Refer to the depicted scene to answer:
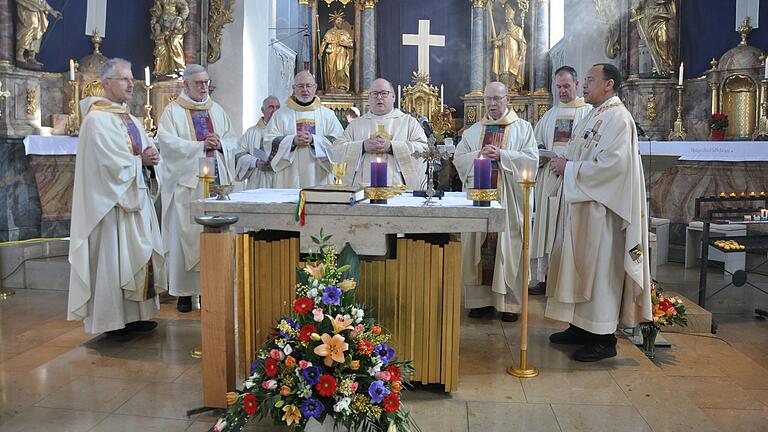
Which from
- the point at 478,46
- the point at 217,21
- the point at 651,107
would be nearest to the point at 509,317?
the point at 651,107

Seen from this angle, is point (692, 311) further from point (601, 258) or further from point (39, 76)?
point (39, 76)

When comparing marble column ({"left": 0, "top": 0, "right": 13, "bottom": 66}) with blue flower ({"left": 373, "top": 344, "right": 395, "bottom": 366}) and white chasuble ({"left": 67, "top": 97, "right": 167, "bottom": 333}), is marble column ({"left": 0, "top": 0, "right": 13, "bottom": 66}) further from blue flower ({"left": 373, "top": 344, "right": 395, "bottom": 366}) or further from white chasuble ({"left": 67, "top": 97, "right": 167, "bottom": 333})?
blue flower ({"left": 373, "top": 344, "right": 395, "bottom": 366})

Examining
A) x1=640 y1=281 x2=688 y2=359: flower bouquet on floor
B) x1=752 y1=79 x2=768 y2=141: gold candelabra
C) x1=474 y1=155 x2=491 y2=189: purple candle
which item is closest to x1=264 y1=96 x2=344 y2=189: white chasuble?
x1=474 y1=155 x2=491 y2=189: purple candle

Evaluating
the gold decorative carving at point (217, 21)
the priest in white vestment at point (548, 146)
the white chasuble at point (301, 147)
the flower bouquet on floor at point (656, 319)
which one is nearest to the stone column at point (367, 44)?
the gold decorative carving at point (217, 21)

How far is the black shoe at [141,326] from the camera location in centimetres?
467

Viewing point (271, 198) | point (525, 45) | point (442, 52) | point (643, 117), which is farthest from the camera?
Answer: point (442, 52)

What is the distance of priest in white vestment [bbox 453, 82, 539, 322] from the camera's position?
194 inches

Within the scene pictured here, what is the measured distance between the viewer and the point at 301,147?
5738 mm

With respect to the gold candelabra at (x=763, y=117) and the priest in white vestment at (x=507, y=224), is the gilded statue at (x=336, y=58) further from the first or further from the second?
the priest in white vestment at (x=507, y=224)

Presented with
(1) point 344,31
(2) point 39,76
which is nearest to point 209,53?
(2) point 39,76

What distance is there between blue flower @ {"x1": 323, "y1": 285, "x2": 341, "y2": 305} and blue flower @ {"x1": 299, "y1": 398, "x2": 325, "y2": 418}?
40 cm

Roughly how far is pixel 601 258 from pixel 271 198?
197 centimetres

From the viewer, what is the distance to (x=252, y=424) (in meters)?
3.19

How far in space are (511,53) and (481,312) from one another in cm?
934
